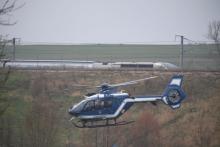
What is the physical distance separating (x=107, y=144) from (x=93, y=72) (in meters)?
15.4

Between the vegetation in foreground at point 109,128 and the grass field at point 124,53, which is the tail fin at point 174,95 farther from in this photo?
the grass field at point 124,53

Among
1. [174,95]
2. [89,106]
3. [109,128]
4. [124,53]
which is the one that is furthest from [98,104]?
[124,53]

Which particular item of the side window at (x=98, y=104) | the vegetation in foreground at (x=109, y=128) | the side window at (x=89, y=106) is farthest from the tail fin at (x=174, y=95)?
the vegetation in foreground at (x=109, y=128)

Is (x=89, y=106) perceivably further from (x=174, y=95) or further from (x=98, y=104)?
(x=174, y=95)

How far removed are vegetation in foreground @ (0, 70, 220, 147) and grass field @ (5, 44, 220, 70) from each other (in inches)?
1052

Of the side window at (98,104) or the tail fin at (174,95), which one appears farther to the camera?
the tail fin at (174,95)

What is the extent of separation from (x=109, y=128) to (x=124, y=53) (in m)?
55.2

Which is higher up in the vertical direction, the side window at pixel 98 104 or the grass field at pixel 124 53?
the grass field at pixel 124 53

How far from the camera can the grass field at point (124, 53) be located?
8544cm

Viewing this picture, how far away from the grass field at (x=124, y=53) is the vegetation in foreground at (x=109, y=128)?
26729mm

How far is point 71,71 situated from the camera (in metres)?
56.5

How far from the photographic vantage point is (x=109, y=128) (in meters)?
43.8

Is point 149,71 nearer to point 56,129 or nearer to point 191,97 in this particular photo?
point 191,97

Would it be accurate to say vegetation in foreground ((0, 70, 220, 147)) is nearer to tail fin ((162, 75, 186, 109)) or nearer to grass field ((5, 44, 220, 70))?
tail fin ((162, 75, 186, 109))
